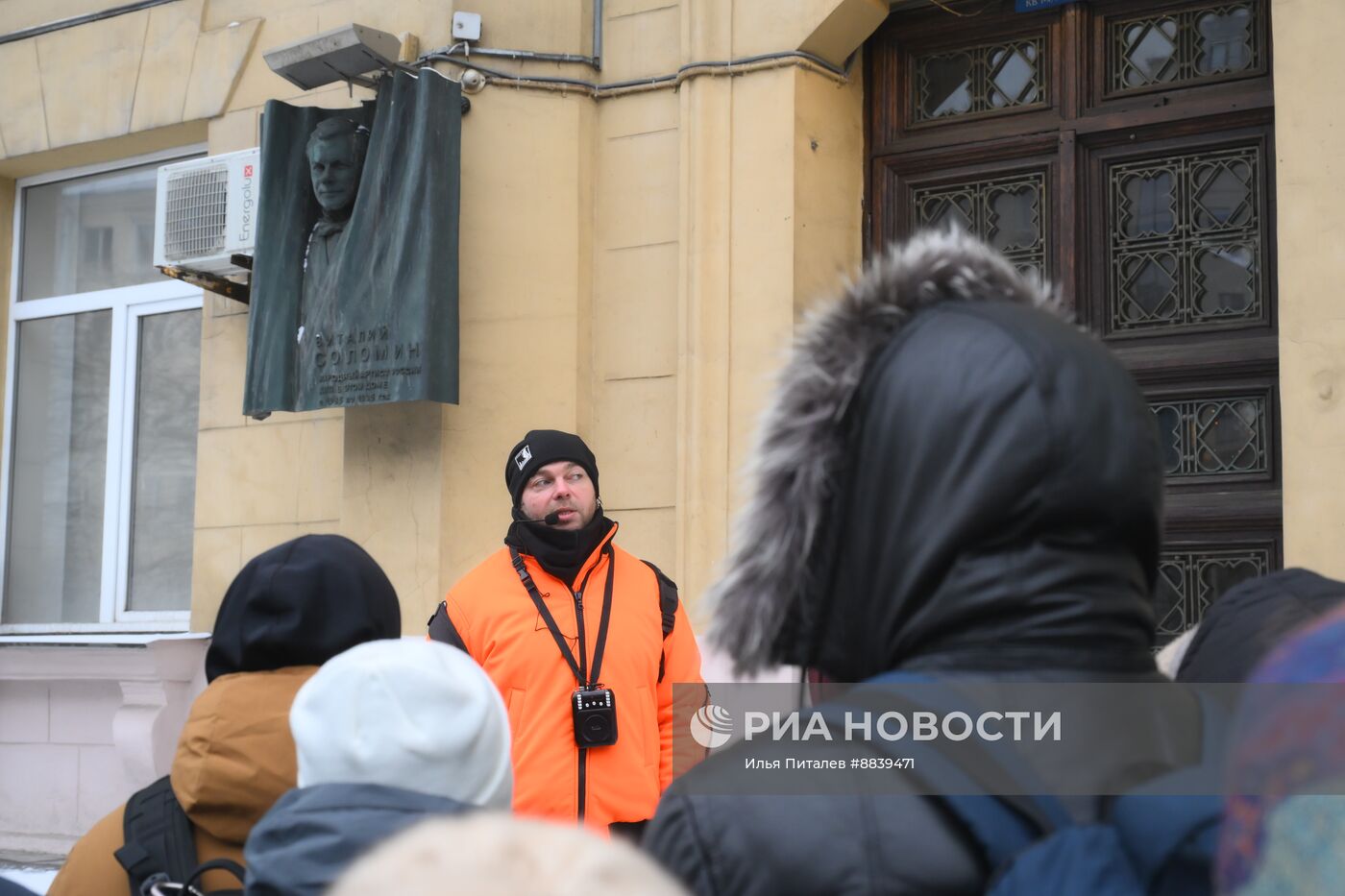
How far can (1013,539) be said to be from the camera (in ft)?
4.76

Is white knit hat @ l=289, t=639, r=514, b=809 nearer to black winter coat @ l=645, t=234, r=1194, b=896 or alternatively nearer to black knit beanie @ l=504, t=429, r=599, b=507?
black winter coat @ l=645, t=234, r=1194, b=896

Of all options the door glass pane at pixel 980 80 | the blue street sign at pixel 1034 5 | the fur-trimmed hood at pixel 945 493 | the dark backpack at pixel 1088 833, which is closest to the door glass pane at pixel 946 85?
the door glass pane at pixel 980 80

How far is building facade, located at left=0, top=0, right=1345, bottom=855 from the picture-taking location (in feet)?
18.5

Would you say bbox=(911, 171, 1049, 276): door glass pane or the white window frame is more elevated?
bbox=(911, 171, 1049, 276): door glass pane

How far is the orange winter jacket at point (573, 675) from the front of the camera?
165 inches

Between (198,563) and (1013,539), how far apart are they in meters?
6.35

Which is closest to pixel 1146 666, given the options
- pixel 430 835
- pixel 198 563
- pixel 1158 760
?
pixel 1158 760

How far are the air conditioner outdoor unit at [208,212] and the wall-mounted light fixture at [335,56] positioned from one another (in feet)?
1.73

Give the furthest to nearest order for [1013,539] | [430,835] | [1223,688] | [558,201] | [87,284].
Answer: [87,284] < [558,201] < [1223,688] < [1013,539] < [430,835]

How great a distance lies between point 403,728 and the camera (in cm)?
190

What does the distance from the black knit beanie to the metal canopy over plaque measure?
1.64 metres

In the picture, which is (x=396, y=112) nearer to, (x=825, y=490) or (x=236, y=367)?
(x=236, y=367)

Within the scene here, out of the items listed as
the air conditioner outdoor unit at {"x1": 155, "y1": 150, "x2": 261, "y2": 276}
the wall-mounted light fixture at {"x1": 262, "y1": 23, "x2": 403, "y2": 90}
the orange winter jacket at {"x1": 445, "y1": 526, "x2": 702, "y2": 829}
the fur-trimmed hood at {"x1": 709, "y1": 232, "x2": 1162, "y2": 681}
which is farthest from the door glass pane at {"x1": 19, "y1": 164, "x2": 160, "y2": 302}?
the fur-trimmed hood at {"x1": 709, "y1": 232, "x2": 1162, "y2": 681}

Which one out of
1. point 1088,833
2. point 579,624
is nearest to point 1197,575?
point 579,624
